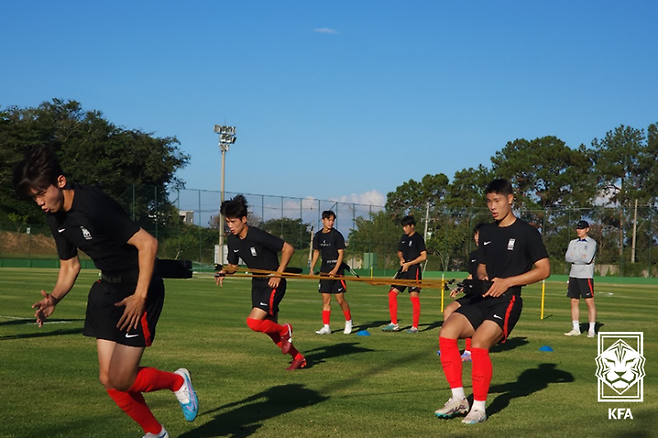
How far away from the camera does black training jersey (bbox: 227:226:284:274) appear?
10594 mm

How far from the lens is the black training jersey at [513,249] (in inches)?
301

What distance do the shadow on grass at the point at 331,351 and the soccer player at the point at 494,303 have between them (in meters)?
3.87

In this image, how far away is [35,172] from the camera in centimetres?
532

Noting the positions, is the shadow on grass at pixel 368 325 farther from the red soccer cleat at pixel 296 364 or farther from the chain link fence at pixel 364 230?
the chain link fence at pixel 364 230

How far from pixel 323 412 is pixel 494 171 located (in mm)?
84109

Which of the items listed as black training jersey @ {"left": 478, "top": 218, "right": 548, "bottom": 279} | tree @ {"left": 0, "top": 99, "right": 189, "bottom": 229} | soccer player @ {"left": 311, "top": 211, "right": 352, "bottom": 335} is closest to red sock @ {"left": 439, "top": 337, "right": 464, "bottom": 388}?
black training jersey @ {"left": 478, "top": 218, "right": 548, "bottom": 279}

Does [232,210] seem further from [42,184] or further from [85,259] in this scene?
[85,259]

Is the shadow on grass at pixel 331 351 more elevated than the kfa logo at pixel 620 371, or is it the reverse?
the kfa logo at pixel 620 371

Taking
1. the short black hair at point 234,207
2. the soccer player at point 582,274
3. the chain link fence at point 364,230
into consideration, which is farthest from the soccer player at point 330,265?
the chain link fence at point 364,230

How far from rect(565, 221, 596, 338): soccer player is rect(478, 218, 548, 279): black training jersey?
8.77 meters

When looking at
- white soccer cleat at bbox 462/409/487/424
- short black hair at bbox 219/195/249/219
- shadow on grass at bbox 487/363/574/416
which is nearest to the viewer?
white soccer cleat at bbox 462/409/487/424

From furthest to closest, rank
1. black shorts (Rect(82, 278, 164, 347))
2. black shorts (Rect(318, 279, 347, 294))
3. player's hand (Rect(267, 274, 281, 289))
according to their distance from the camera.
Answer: black shorts (Rect(318, 279, 347, 294)), player's hand (Rect(267, 274, 281, 289)), black shorts (Rect(82, 278, 164, 347))

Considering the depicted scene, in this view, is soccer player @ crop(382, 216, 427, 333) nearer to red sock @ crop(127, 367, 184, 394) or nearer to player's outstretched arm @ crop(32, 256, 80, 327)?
red sock @ crop(127, 367, 184, 394)

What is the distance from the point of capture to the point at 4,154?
7638 centimetres
